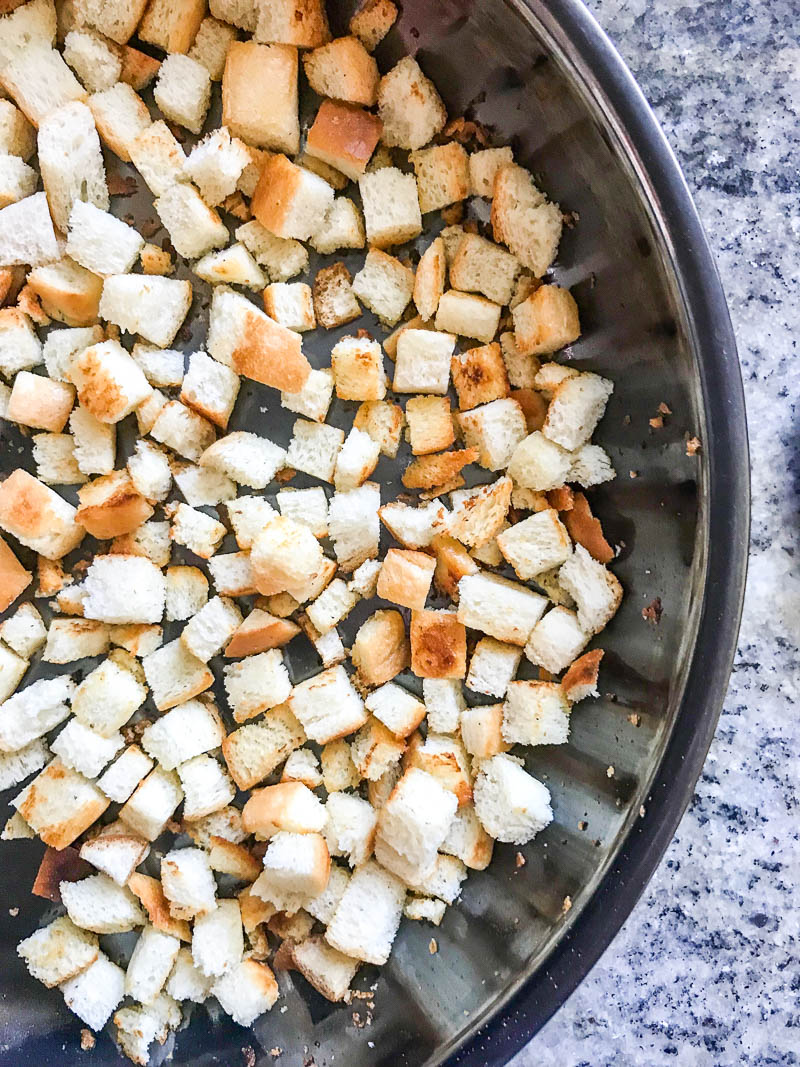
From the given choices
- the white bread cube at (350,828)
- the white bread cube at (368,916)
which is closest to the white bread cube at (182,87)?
the white bread cube at (350,828)

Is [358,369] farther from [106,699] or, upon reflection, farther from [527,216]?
[106,699]

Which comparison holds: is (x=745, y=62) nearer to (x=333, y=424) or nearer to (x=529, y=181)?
(x=529, y=181)

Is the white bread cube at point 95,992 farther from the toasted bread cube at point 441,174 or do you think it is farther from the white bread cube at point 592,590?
the toasted bread cube at point 441,174

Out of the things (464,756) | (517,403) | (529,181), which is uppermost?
(529,181)

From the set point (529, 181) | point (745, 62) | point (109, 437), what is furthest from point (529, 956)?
point (745, 62)

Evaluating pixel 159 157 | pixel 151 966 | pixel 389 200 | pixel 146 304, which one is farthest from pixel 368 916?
pixel 159 157

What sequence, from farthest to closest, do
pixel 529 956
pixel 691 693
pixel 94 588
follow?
1. pixel 94 588
2. pixel 529 956
3. pixel 691 693
